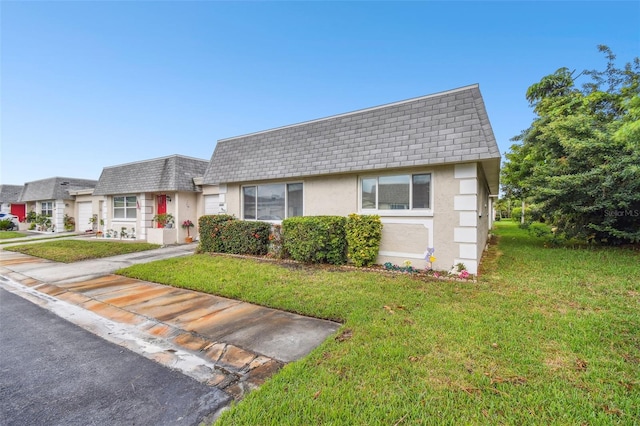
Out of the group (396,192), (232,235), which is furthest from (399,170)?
(232,235)

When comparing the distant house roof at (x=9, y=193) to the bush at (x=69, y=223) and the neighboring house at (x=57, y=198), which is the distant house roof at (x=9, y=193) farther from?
the bush at (x=69, y=223)

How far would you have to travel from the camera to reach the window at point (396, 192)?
22.8ft

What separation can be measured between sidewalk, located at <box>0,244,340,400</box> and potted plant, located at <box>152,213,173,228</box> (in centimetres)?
648

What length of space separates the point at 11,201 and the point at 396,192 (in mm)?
37418

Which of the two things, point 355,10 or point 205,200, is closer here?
point 355,10

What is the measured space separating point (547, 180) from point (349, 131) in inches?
306

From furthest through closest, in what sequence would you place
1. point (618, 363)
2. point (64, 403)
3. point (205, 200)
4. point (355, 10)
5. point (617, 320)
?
point (205, 200), point (355, 10), point (617, 320), point (618, 363), point (64, 403)

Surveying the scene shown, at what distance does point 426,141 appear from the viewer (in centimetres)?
673

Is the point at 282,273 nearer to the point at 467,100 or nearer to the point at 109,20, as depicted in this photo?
the point at 467,100

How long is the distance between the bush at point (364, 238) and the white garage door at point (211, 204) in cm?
875

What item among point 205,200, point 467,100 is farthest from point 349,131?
point 205,200

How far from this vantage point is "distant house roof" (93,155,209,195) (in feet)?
44.0

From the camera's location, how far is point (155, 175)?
14.0 meters

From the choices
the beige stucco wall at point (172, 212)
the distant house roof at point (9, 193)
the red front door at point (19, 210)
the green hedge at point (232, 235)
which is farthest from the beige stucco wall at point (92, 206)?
the green hedge at point (232, 235)
